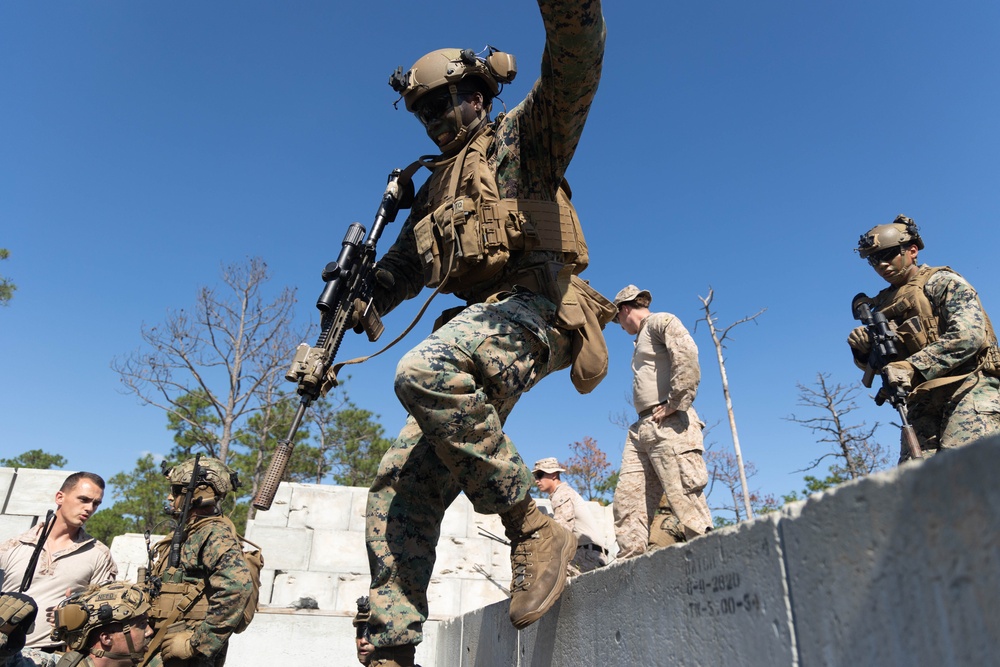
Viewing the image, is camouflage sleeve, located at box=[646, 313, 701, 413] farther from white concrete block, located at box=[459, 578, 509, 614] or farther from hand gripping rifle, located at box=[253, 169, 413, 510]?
white concrete block, located at box=[459, 578, 509, 614]

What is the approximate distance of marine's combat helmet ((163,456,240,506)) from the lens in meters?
Answer: 4.88

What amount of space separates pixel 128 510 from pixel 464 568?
2087cm

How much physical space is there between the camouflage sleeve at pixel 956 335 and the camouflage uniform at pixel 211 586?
4.19 meters

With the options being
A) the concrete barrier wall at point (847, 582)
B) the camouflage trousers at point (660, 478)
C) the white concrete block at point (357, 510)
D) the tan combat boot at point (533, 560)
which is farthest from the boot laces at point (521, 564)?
the white concrete block at point (357, 510)

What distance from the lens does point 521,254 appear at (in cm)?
269

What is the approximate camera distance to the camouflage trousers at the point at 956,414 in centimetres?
365

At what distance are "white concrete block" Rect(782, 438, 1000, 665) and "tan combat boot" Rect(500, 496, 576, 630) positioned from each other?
3.44 feet

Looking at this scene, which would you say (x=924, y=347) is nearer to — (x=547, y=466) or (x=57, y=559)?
(x=547, y=466)

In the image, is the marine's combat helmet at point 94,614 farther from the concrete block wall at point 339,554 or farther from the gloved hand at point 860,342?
the concrete block wall at point 339,554

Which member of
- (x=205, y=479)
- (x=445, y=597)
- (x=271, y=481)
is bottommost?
(x=271, y=481)

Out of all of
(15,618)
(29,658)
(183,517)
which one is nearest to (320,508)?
(183,517)

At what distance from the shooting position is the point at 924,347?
4.07m

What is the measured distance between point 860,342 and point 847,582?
12.0 feet

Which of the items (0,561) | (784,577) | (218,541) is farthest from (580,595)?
(0,561)
